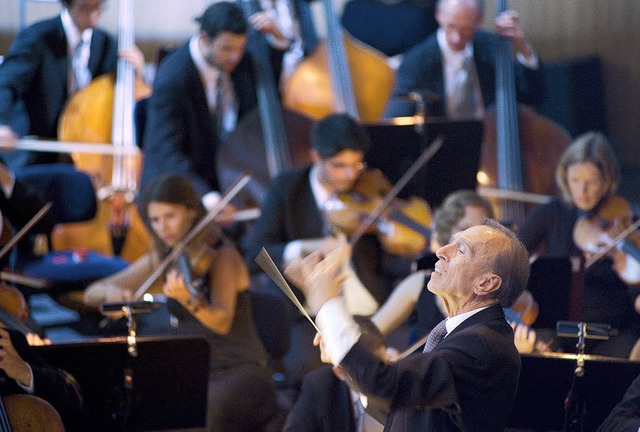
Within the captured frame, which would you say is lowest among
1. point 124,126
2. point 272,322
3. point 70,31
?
point 272,322

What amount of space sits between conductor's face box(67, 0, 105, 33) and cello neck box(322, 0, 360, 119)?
32.2 inches

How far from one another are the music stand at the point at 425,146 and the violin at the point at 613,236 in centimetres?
44

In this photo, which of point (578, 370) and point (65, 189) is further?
point (65, 189)

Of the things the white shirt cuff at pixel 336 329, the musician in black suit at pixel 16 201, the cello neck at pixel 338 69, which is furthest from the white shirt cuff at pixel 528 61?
the white shirt cuff at pixel 336 329

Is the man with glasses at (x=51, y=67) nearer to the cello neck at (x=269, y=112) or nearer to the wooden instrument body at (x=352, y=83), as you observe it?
the cello neck at (x=269, y=112)

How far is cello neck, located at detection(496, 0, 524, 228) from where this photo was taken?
3.72 metres

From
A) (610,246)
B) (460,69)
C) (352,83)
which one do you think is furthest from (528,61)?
(610,246)

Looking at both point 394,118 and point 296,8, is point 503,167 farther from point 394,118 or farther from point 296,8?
point 296,8

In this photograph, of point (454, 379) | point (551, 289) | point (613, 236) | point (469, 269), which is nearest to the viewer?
point (454, 379)

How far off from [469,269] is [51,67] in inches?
97.8

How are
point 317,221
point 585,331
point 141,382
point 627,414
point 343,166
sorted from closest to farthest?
point 627,414 → point 585,331 → point 141,382 → point 343,166 → point 317,221

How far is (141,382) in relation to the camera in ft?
8.23

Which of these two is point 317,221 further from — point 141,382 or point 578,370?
point 578,370

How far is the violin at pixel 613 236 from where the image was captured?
3.09m
